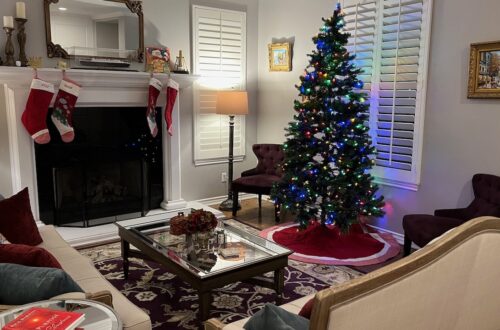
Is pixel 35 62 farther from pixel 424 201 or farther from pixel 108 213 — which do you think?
pixel 424 201

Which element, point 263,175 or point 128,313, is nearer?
point 128,313

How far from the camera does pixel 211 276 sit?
99.6 inches

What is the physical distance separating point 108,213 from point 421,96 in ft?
11.6

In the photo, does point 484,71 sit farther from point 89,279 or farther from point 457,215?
point 89,279

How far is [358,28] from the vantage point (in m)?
4.59

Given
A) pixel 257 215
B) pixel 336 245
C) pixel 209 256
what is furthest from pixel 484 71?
pixel 257 215

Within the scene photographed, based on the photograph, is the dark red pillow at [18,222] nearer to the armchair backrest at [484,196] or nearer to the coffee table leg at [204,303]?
the coffee table leg at [204,303]

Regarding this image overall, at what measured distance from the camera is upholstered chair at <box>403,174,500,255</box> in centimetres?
335

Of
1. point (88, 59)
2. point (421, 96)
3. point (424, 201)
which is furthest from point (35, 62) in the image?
point (424, 201)

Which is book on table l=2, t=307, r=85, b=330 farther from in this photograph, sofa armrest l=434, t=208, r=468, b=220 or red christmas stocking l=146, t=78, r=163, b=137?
red christmas stocking l=146, t=78, r=163, b=137

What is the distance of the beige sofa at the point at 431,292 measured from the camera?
1194 mm

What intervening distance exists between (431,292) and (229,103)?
4078 mm

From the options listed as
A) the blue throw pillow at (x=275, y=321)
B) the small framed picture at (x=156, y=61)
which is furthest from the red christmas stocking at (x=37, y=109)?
the blue throw pillow at (x=275, y=321)

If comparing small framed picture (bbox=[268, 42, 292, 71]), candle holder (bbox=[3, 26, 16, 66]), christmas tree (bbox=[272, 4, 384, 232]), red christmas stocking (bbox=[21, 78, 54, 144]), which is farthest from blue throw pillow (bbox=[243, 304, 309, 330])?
small framed picture (bbox=[268, 42, 292, 71])
